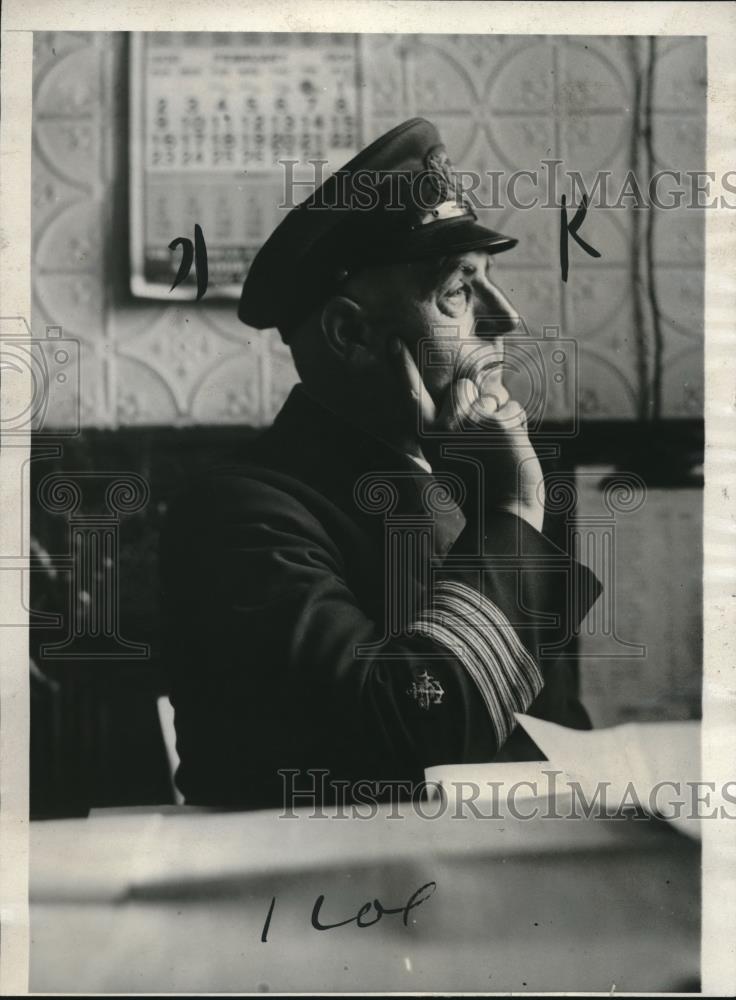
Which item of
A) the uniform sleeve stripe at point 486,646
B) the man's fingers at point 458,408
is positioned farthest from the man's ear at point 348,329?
the uniform sleeve stripe at point 486,646

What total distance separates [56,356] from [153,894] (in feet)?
2.84

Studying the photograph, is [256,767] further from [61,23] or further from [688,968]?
[61,23]

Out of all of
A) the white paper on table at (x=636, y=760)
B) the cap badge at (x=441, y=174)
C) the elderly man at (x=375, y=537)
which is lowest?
the white paper on table at (x=636, y=760)

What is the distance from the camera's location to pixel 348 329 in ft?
4.70

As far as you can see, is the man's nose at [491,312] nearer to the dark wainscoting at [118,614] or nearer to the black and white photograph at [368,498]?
the black and white photograph at [368,498]

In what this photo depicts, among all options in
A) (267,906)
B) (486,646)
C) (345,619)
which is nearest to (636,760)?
(486,646)

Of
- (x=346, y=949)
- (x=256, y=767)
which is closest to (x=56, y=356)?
(x=256, y=767)

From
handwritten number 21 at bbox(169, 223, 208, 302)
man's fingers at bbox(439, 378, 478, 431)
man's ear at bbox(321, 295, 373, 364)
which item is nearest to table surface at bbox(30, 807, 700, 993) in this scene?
man's fingers at bbox(439, 378, 478, 431)

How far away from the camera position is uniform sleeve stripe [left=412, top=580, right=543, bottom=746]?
4.58 feet

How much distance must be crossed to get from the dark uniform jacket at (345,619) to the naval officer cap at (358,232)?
171 millimetres

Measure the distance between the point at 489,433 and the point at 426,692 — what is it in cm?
42

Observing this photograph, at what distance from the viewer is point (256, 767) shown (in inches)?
54.9

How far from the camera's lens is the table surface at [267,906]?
4.59 ft

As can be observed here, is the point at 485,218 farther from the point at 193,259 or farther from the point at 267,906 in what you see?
the point at 267,906
